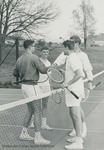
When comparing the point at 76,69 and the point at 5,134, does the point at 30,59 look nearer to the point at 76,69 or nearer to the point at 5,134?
the point at 76,69

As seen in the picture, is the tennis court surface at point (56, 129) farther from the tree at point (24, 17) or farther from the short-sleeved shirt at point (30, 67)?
the tree at point (24, 17)

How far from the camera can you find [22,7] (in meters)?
36.8

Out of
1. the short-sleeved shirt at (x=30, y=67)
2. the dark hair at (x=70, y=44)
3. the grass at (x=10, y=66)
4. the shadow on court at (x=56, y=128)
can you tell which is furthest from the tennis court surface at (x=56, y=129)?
the grass at (x=10, y=66)

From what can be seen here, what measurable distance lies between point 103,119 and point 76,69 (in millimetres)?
3094

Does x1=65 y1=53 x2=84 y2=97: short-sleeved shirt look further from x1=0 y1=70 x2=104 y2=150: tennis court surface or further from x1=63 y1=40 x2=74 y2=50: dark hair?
x1=0 y1=70 x2=104 y2=150: tennis court surface

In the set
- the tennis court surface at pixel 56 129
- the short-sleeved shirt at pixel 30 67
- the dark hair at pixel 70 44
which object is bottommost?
the tennis court surface at pixel 56 129

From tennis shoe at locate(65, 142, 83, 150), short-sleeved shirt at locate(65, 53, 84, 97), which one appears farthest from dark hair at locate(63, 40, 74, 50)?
tennis shoe at locate(65, 142, 83, 150)

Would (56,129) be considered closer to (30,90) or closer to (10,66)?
(30,90)

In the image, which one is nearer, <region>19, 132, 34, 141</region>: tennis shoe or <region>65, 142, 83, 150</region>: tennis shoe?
<region>65, 142, 83, 150</region>: tennis shoe

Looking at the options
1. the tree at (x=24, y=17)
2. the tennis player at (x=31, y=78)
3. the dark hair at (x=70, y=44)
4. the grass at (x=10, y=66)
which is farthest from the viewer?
the tree at (x=24, y=17)

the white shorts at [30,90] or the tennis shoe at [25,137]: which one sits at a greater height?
the white shorts at [30,90]

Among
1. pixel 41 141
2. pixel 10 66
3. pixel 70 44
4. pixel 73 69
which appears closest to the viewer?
pixel 73 69

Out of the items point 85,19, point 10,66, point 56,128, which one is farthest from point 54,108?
point 85,19

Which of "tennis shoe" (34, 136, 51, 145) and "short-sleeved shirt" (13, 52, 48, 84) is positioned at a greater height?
"short-sleeved shirt" (13, 52, 48, 84)
